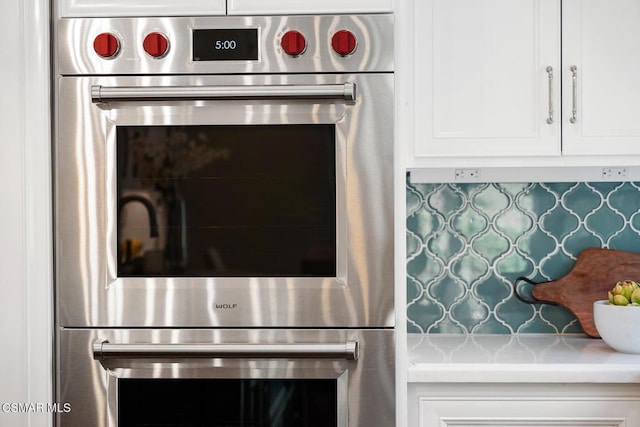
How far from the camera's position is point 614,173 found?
6.64 ft

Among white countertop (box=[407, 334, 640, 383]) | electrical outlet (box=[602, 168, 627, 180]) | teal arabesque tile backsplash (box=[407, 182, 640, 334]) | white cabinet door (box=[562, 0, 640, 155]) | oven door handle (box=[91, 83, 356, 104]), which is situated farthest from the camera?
teal arabesque tile backsplash (box=[407, 182, 640, 334])

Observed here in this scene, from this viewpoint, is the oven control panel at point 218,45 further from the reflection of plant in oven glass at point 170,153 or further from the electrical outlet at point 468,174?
the electrical outlet at point 468,174

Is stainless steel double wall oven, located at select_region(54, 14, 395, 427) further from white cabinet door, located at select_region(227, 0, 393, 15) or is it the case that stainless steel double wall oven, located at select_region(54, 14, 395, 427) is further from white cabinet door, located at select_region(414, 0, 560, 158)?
white cabinet door, located at select_region(414, 0, 560, 158)

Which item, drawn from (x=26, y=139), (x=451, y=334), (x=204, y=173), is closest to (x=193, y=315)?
(x=204, y=173)

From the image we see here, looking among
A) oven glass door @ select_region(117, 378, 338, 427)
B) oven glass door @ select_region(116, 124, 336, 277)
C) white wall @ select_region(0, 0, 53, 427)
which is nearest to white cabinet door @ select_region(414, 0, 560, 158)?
oven glass door @ select_region(116, 124, 336, 277)

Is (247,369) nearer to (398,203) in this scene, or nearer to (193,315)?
(193,315)

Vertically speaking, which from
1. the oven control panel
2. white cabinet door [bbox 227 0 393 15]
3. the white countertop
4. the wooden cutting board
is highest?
white cabinet door [bbox 227 0 393 15]

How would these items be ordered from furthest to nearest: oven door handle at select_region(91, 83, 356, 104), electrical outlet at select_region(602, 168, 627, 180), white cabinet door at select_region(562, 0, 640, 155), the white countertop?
electrical outlet at select_region(602, 168, 627, 180), white cabinet door at select_region(562, 0, 640, 155), the white countertop, oven door handle at select_region(91, 83, 356, 104)

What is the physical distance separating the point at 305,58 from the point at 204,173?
1.14 ft

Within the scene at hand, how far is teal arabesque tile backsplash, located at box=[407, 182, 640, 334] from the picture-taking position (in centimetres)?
213

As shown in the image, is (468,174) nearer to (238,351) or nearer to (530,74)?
(530,74)

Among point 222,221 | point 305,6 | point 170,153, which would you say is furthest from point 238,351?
point 305,6

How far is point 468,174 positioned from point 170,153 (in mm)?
953

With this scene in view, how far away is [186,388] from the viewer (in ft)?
4.99
